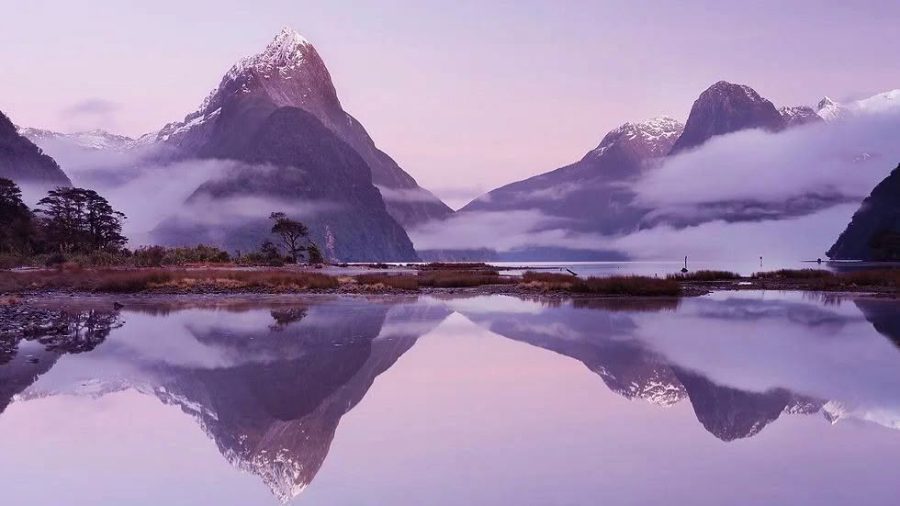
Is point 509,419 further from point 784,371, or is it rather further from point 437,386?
point 784,371

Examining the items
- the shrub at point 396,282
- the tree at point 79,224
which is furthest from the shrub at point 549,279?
the tree at point 79,224

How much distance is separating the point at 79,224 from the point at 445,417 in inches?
3669

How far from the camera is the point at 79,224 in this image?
92.6 meters

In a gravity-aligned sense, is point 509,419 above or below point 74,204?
below

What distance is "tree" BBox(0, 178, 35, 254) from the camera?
82625 mm

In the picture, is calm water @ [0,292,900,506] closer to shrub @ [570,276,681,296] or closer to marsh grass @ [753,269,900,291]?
shrub @ [570,276,681,296]

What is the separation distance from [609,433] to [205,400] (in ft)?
25.2

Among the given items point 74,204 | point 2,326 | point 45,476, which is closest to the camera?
point 45,476

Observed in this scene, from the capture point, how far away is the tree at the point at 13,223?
82.6 m

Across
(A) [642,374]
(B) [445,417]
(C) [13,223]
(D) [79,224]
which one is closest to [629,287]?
(A) [642,374]

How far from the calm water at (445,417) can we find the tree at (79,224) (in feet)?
226

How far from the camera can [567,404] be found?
14.0 m

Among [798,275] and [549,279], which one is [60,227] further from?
[798,275]

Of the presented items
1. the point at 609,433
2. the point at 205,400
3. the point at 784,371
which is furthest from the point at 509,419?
the point at 784,371
